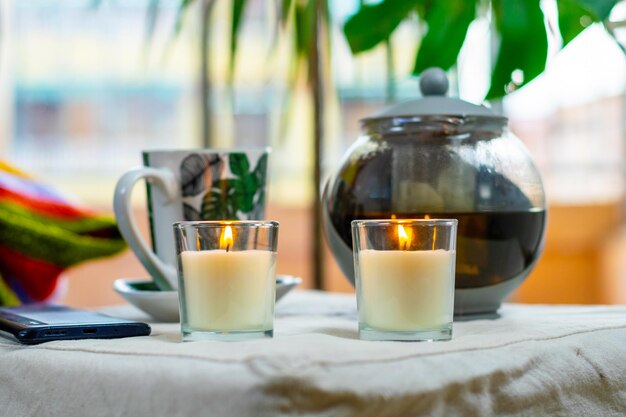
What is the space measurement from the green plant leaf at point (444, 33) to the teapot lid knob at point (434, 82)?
0.39 feet

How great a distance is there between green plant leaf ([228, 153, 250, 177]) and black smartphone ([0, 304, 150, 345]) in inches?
7.3

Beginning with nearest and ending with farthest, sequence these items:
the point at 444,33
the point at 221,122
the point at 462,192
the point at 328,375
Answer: the point at 328,375, the point at 462,192, the point at 444,33, the point at 221,122

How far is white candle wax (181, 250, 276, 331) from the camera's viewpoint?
23.3 inches

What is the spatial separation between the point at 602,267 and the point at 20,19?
8.59ft

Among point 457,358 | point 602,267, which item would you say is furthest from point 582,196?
point 457,358

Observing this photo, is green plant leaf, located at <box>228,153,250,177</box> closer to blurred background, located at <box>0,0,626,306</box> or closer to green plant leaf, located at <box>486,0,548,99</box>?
green plant leaf, located at <box>486,0,548,99</box>

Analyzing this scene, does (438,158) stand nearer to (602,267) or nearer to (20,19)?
(602,267)

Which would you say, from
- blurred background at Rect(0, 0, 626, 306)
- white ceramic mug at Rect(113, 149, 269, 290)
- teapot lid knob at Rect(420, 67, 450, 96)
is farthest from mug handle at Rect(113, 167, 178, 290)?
blurred background at Rect(0, 0, 626, 306)

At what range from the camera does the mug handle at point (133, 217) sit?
0.75 m

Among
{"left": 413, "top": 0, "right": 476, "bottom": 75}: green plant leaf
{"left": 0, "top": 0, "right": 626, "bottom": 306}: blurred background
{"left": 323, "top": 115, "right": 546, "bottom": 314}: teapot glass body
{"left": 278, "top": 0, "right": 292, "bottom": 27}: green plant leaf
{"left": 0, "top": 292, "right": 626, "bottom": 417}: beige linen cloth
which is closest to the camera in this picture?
{"left": 0, "top": 292, "right": 626, "bottom": 417}: beige linen cloth

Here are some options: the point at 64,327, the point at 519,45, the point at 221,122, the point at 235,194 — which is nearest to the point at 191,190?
the point at 235,194

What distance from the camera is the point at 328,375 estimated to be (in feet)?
1.51

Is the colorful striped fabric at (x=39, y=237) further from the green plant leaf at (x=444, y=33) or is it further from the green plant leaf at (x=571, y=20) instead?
the green plant leaf at (x=571, y=20)

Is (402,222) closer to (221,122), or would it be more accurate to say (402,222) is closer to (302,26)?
(302,26)
